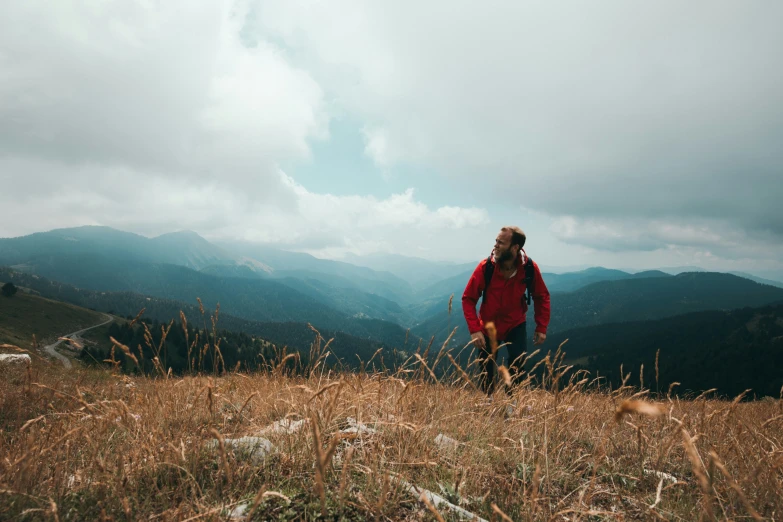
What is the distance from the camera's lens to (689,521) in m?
2.43

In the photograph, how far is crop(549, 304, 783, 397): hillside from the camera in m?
107

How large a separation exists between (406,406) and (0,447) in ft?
10.8

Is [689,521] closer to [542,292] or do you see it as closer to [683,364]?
[542,292]

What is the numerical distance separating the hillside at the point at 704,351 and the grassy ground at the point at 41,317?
15222 cm

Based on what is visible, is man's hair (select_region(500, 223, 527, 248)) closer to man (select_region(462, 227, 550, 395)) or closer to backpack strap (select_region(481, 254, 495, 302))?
man (select_region(462, 227, 550, 395))

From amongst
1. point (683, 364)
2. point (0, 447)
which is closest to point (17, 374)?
point (0, 447)

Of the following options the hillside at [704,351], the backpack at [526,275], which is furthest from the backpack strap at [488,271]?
the hillside at [704,351]

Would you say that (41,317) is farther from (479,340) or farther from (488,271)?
(479,340)

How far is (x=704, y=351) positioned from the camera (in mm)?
128750

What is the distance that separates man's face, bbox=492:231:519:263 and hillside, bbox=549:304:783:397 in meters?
96.4

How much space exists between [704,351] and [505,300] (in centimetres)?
17035

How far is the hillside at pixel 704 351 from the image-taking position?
107m

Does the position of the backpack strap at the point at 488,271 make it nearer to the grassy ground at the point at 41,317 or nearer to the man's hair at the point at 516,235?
the man's hair at the point at 516,235

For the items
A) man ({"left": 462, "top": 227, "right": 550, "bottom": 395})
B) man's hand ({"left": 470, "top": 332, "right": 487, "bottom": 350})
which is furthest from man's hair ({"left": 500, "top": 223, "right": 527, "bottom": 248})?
man's hand ({"left": 470, "top": 332, "right": 487, "bottom": 350})
